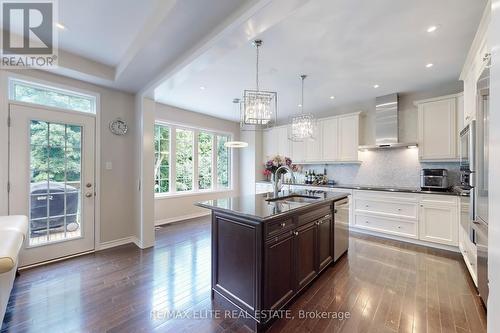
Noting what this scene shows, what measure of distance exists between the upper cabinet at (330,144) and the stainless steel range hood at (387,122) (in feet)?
1.20

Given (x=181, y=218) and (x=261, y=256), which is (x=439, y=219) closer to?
(x=261, y=256)

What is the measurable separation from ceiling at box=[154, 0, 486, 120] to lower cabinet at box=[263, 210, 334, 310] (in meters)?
1.91

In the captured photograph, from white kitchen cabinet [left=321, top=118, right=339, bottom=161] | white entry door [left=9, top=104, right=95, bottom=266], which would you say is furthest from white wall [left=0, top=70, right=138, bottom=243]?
white kitchen cabinet [left=321, top=118, right=339, bottom=161]

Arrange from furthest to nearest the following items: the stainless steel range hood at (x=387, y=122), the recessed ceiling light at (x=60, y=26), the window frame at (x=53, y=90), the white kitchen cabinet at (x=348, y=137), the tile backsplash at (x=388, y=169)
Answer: the white kitchen cabinet at (x=348, y=137) < the stainless steel range hood at (x=387, y=122) < the tile backsplash at (x=388, y=169) < the window frame at (x=53, y=90) < the recessed ceiling light at (x=60, y=26)

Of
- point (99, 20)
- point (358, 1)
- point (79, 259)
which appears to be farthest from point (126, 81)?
point (358, 1)

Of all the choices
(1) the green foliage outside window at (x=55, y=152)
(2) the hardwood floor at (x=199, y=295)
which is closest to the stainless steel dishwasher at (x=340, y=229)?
(2) the hardwood floor at (x=199, y=295)

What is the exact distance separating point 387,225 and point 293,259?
284 centimetres

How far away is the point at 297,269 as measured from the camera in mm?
2131

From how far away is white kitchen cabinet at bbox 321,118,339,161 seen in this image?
4930mm

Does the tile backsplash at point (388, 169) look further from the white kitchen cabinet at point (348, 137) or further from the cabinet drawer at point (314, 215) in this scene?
the cabinet drawer at point (314, 215)

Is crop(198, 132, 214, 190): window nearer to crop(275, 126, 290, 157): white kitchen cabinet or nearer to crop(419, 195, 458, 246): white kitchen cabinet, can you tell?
crop(275, 126, 290, 157): white kitchen cabinet

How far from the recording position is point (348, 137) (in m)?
4.74

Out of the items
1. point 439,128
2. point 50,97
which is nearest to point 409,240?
point 439,128

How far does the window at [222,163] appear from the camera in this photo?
6367mm
